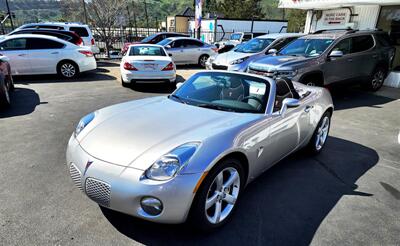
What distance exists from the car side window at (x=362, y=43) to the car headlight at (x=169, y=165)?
804 cm

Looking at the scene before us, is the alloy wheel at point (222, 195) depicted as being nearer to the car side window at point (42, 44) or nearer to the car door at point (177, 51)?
the car side window at point (42, 44)

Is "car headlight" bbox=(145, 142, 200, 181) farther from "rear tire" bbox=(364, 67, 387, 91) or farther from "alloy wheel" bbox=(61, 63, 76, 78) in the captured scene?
"alloy wheel" bbox=(61, 63, 76, 78)

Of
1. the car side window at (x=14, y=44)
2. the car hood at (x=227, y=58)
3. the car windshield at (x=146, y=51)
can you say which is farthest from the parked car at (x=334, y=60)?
the car side window at (x=14, y=44)

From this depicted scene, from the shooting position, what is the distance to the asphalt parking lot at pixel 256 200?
2.69 m

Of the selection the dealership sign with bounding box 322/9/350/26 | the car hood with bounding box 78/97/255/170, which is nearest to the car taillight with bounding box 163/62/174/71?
the car hood with bounding box 78/97/255/170

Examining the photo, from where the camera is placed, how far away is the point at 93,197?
8.23 feet

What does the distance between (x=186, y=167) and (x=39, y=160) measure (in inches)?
110

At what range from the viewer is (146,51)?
32.2 feet

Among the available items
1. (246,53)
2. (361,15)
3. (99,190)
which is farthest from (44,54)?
(361,15)

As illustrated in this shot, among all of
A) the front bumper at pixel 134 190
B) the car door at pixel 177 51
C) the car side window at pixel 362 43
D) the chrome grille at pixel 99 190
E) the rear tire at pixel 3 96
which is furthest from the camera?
the car door at pixel 177 51

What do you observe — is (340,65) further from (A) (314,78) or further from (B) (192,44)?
(B) (192,44)

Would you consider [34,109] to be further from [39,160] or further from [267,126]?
[267,126]

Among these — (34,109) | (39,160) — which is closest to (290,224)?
(39,160)

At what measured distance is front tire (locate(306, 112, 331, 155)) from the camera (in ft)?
14.7
